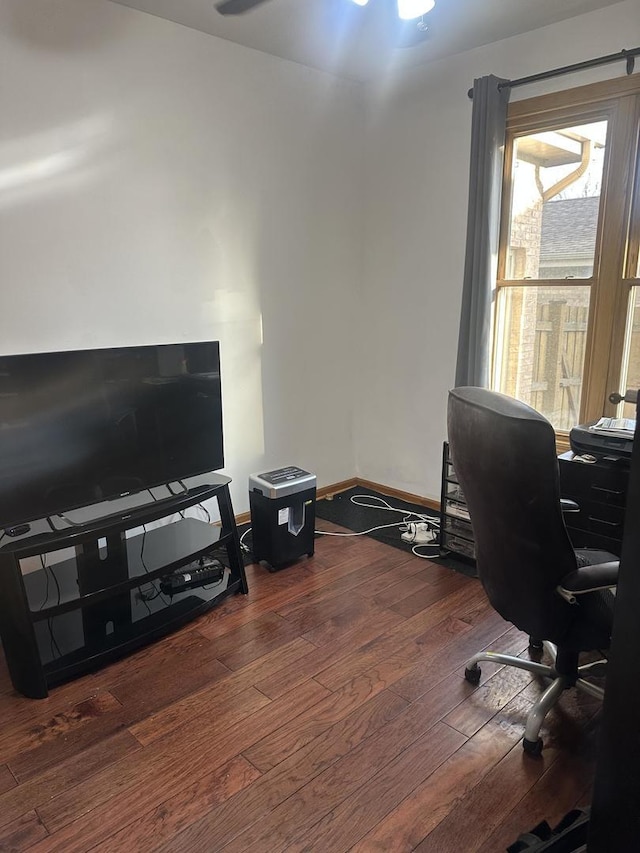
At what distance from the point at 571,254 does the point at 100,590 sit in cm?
268

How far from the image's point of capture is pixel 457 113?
10.7ft

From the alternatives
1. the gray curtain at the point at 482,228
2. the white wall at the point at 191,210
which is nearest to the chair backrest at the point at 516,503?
the gray curtain at the point at 482,228

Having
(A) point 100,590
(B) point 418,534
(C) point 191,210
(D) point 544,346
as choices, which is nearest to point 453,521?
(B) point 418,534

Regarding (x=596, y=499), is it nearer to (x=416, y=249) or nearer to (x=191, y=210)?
(x=416, y=249)

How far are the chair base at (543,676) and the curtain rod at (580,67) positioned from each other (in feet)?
8.10

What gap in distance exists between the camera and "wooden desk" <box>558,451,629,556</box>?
87.7 inches

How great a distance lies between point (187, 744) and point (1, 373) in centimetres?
141

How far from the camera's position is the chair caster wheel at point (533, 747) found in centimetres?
181

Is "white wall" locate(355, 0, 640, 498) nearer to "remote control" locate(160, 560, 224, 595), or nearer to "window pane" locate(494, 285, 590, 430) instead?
"window pane" locate(494, 285, 590, 430)

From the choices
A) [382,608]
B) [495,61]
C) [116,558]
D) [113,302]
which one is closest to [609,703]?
[382,608]

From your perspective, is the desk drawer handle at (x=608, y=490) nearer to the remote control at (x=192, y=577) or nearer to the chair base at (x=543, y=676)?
the chair base at (x=543, y=676)

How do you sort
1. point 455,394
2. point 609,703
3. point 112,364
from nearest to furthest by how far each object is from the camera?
point 609,703 → point 455,394 → point 112,364

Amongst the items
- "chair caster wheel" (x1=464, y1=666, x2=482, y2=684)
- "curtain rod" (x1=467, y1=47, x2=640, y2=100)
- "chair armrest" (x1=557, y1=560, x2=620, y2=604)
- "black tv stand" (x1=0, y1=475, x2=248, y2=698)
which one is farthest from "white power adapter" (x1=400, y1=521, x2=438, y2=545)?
"curtain rod" (x1=467, y1=47, x2=640, y2=100)

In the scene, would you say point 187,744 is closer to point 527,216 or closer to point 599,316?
point 599,316
